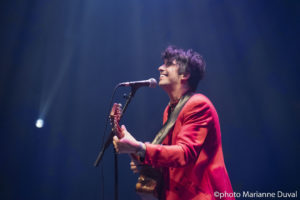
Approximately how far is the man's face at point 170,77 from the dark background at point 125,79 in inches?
56.1

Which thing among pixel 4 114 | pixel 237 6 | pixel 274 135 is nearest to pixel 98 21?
pixel 4 114

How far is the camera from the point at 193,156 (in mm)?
1718

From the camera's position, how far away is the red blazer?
164 cm

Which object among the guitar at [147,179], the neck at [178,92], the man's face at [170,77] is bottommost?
the guitar at [147,179]

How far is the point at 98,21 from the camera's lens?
4137mm

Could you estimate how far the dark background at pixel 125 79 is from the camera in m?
3.51

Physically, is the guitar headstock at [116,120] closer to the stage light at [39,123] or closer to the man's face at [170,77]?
the man's face at [170,77]

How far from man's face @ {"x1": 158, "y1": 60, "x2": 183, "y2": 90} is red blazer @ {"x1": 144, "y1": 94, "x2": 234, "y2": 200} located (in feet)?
1.31

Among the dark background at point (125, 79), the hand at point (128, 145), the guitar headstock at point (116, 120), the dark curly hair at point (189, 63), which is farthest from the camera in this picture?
the dark background at point (125, 79)

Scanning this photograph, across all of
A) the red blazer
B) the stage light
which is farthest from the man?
the stage light

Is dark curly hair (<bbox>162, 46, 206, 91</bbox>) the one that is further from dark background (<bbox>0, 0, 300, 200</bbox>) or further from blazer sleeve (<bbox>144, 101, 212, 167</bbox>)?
dark background (<bbox>0, 0, 300, 200</bbox>)

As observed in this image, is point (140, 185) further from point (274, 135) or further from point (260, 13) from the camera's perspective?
point (260, 13)

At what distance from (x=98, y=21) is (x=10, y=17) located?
146cm

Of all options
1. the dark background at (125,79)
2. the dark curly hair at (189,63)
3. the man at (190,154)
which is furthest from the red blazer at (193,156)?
the dark background at (125,79)
